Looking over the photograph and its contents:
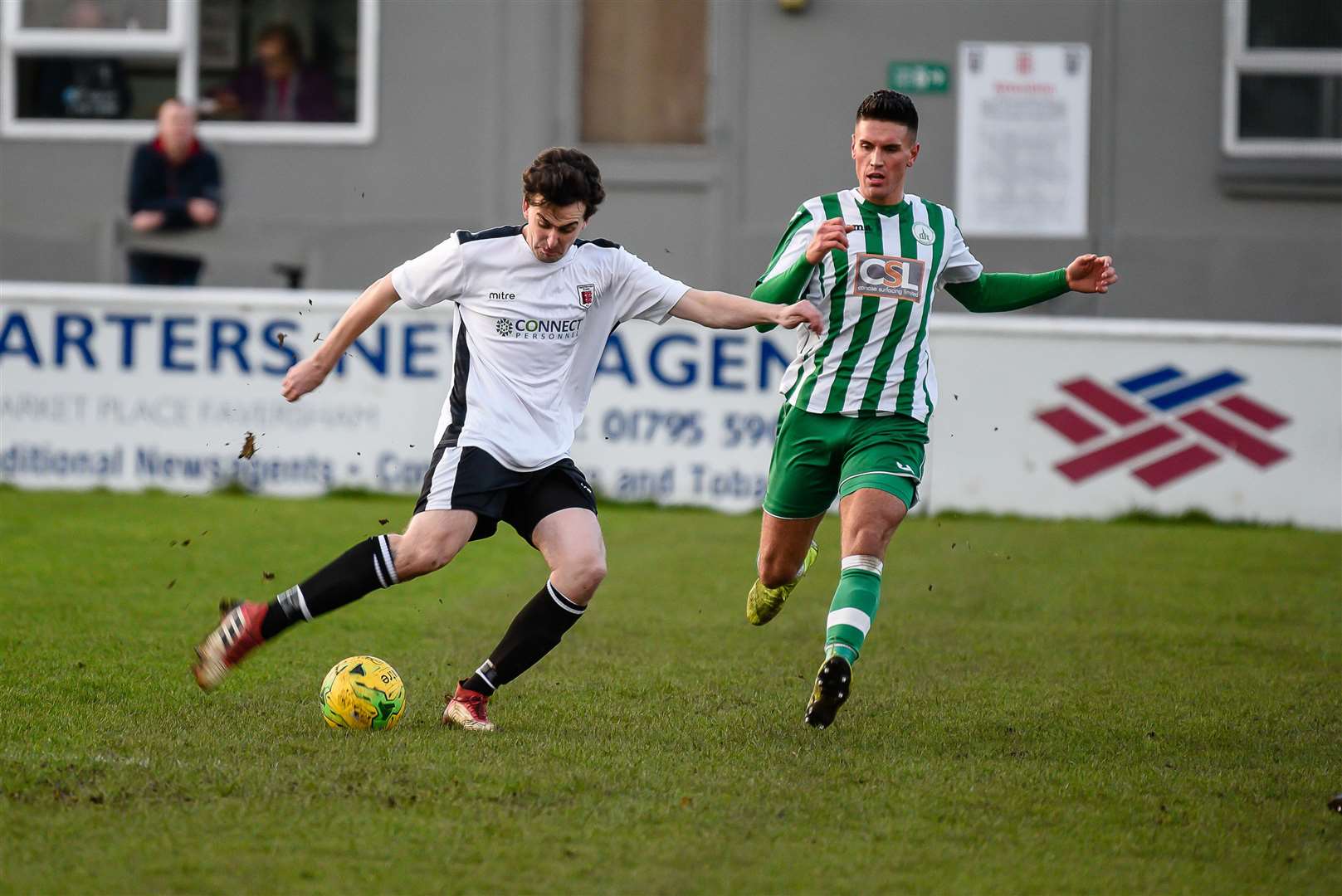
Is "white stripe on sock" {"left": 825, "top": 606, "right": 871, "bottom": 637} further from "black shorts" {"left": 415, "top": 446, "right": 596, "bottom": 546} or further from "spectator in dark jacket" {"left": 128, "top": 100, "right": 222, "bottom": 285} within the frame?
"spectator in dark jacket" {"left": 128, "top": 100, "right": 222, "bottom": 285}

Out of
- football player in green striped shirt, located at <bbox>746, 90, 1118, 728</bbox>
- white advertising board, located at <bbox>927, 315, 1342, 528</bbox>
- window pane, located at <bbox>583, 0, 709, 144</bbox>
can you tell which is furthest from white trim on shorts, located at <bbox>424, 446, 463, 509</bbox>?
window pane, located at <bbox>583, 0, 709, 144</bbox>

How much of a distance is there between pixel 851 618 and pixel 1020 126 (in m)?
8.76

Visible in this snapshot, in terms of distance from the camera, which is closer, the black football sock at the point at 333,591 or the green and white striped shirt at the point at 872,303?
the black football sock at the point at 333,591

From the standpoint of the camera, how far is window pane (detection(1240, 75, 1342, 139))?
14023 mm

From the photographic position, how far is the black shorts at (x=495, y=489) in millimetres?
5836

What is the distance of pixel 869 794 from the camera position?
505cm

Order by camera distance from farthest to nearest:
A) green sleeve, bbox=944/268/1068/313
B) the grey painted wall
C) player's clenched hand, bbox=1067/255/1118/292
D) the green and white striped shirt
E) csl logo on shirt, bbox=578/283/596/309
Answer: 1. the grey painted wall
2. green sleeve, bbox=944/268/1068/313
3. player's clenched hand, bbox=1067/255/1118/292
4. the green and white striped shirt
5. csl logo on shirt, bbox=578/283/596/309

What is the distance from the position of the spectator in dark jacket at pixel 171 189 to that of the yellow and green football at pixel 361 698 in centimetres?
889

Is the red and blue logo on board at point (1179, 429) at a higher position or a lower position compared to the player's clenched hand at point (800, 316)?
lower

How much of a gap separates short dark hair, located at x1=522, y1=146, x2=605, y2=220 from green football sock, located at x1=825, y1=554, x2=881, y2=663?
4.88 feet

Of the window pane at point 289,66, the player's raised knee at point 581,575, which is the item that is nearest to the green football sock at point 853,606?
the player's raised knee at point 581,575

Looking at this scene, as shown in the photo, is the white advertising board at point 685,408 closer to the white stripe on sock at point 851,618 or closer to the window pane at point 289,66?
the window pane at point 289,66

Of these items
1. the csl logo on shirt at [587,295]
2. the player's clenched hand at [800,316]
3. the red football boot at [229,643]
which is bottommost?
the red football boot at [229,643]

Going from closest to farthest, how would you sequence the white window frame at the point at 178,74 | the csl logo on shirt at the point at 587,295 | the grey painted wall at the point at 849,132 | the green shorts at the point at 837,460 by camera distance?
the csl logo on shirt at the point at 587,295, the green shorts at the point at 837,460, the grey painted wall at the point at 849,132, the white window frame at the point at 178,74
